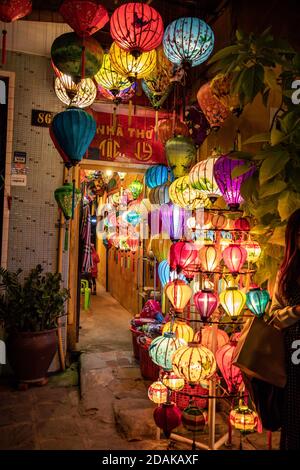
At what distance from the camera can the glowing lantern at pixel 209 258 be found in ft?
11.5

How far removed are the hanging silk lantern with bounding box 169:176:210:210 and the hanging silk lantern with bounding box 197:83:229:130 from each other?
28.5 inches

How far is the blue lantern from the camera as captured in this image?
3771 mm

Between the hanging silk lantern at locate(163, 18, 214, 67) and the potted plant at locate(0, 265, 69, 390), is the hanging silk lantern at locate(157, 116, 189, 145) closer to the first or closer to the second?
the hanging silk lantern at locate(163, 18, 214, 67)

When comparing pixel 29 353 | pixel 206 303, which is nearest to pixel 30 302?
pixel 29 353

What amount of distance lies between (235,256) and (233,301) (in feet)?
1.36

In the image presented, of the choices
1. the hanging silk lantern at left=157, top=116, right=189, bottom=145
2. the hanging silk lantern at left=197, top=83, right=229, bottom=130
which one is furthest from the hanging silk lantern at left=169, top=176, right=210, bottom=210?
the hanging silk lantern at left=157, top=116, right=189, bottom=145

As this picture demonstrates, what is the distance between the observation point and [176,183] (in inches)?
173

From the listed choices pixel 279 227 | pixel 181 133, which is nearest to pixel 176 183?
pixel 181 133

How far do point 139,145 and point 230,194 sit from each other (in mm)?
3908

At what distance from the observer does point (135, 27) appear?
3539 mm

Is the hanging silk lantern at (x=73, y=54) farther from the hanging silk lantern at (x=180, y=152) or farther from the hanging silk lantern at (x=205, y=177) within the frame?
the hanging silk lantern at (x=205, y=177)

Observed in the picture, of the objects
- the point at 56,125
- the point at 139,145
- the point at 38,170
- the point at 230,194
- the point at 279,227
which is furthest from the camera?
the point at 139,145

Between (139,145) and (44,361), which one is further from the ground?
(139,145)

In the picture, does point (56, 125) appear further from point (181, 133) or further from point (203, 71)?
point (203, 71)
